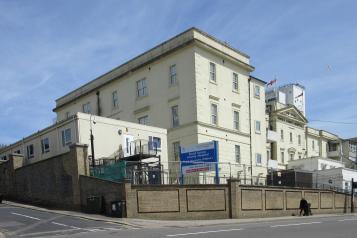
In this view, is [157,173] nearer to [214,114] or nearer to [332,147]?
[214,114]

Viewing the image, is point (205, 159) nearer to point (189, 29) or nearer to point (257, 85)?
point (189, 29)

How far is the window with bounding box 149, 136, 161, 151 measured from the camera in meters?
36.4

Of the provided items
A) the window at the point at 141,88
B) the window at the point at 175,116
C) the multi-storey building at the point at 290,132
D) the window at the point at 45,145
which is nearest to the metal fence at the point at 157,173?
the window at the point at 45,145

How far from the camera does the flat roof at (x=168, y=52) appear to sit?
42297mm

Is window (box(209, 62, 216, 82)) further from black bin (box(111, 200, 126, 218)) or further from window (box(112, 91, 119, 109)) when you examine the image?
black bin (box(111, 200, 126, 218))

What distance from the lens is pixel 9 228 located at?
1984 cm

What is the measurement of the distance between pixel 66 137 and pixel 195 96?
12.2 meters

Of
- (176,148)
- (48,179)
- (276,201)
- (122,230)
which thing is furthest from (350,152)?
(122,230)

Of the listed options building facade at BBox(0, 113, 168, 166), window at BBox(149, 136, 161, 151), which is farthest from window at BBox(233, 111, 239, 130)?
window at BBox(149, 136, 161, 151)

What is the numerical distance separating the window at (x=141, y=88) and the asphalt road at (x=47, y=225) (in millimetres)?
22416

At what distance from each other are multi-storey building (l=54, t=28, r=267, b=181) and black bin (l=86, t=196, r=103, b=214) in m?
13.9

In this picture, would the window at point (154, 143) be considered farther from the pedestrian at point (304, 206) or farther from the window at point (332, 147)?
the window at point (332, 147)

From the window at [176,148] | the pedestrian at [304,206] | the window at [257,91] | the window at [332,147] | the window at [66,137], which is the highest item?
the window at [257,91]

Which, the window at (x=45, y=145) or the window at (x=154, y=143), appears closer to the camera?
the window at (x=154, y=143)
